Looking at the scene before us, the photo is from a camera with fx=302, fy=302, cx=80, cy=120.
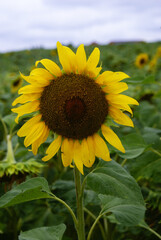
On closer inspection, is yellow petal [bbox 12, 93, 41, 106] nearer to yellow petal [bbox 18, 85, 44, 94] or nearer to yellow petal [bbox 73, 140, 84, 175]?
yellow petal [bbox 18, 85, 44, 94]

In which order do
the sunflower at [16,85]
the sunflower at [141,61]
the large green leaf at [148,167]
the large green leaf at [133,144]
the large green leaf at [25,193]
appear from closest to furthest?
the large green leaf at [25,193], the large green leaf at [133,144], the large green leaf at [148,167], the sunflower at [16,85], the sunflower at [141,61]

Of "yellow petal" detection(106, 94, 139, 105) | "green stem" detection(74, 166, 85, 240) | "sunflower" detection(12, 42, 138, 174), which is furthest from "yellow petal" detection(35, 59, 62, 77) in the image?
"green stem" detection(74, 166, 85, 240)

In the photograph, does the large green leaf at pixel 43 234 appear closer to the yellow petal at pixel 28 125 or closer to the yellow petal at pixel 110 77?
the yellow petal at pixel 28 125

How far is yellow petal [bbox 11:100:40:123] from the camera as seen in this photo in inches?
45.8

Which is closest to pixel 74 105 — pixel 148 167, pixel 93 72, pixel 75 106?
pixel 75 106

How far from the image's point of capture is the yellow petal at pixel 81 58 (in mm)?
1083

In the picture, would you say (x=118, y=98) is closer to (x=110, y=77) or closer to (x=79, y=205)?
(x=110, y=77)

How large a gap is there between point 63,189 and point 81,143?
0.39 meters

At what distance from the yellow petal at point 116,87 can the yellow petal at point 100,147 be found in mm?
187

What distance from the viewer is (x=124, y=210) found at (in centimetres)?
117

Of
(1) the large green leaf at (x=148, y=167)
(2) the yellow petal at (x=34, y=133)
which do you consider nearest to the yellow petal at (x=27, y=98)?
(2) the yellow petal at (x=34, y=133)

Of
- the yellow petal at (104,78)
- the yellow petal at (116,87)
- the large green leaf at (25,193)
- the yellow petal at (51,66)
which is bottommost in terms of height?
the large green leaf at (25,193)

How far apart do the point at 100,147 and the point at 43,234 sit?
0.38 metres

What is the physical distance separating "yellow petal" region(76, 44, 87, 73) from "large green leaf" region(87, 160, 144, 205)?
392 mm
